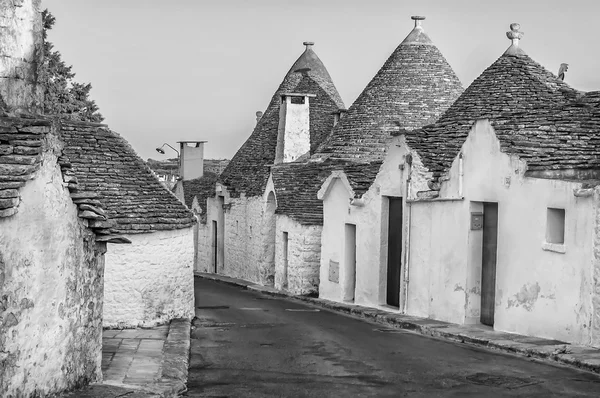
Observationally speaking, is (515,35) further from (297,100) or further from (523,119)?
(297,100)

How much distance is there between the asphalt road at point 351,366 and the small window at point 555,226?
2.62 meters

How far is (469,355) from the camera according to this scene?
1623 cm

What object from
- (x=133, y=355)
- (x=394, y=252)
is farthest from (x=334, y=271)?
(x=133, y=355)

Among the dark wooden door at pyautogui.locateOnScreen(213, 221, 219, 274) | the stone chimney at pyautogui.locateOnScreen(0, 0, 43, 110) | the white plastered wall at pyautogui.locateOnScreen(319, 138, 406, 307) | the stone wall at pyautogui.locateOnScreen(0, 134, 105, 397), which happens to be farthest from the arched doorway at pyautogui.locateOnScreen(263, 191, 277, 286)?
the stone chimney at pyautogui.locateOnScreen(0, 0, 43, 110)

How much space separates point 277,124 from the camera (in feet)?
139

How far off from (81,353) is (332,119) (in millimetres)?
29851

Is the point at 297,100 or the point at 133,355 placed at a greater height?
the point at 297,100

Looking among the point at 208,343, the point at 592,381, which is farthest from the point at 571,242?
the point at 208,343

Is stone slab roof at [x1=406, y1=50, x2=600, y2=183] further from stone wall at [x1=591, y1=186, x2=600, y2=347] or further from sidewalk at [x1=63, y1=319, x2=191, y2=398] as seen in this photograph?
sidewalk at [x1=63, y1=319, x2=191, y2=398]

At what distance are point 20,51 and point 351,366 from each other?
6452 mm

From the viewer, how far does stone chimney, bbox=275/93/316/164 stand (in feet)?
130

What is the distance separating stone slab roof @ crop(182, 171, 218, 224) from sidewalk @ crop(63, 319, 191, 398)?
83.7 ft

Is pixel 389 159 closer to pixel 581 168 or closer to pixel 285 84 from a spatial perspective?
pixel 581 168

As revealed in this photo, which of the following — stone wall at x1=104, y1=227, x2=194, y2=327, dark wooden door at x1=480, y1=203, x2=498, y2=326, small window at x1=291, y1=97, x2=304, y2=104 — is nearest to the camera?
stone wall at x1=104, y1=227, x2=194, y2=327
